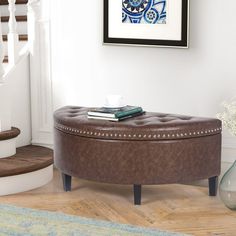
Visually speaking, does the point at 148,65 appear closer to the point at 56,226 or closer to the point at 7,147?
the point at 7,147

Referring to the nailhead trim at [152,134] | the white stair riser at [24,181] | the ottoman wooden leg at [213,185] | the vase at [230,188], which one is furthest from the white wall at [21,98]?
the vase at [230,188]

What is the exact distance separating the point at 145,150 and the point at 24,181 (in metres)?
0.92

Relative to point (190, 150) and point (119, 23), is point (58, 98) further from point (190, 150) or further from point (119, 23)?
point (190, 150)

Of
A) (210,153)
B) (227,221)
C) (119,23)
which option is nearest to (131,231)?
(227,221)

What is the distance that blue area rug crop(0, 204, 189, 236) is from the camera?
3.29 metres

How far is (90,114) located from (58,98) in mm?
890

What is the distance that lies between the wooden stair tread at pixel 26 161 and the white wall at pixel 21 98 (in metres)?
0.16

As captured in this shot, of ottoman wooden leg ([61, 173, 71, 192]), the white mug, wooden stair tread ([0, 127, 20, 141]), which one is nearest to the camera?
the white mug

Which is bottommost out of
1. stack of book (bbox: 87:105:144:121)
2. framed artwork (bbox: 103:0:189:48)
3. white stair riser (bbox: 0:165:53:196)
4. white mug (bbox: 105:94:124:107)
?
white stair riser (bbox: 0:165:53:196)

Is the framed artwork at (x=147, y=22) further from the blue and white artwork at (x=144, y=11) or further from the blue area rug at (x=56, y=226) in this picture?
the blue area rug at (x=56, y=226)

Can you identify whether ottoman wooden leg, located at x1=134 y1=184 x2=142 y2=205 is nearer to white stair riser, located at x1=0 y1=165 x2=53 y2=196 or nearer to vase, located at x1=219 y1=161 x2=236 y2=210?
vase, located at x1=219 y1=161 x2=236 y2=210

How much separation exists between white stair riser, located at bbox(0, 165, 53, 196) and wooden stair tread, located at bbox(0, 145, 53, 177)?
3 centimetres

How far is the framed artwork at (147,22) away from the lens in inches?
164

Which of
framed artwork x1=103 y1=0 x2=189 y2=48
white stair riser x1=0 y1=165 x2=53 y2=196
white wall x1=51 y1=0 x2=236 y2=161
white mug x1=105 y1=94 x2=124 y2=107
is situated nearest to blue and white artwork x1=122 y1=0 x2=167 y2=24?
framed artwork x1=103 y1=0 x2=189 y2=48
